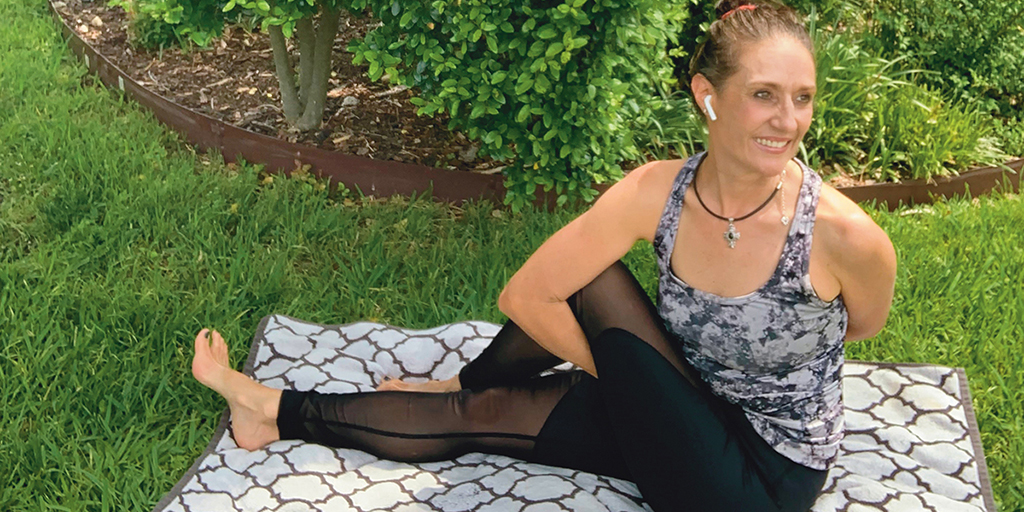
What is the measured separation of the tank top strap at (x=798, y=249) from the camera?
235 centimetres

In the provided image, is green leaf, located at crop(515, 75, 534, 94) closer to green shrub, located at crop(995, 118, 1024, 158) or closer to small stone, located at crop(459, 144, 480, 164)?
small stone, located at crop(459, 144, 480, 164)

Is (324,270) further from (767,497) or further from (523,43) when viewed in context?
(767,497)

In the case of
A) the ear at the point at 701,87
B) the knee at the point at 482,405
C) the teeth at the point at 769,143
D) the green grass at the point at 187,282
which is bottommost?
the green grass at the point at 187,282

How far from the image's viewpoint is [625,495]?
276cm

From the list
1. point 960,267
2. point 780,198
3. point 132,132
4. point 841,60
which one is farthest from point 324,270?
point 841,60

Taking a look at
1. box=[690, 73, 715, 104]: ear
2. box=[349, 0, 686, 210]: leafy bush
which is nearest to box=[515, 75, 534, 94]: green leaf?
box=[349, 0, 686, 210]: leafy bush

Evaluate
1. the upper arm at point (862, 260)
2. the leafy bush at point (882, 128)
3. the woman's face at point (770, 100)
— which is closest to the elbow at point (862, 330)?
the upper arm at point (862, 260)

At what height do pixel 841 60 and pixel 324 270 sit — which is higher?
pixel 841 60

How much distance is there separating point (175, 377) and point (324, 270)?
799 millimetres

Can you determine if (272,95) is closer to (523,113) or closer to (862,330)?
(523,113)

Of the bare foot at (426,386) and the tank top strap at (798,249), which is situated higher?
the tank top strap at (798,249)

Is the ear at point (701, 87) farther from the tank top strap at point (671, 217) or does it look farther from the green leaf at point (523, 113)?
the green leaf at point (523, 113)

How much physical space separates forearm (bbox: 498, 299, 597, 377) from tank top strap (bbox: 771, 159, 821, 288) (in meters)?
0.57

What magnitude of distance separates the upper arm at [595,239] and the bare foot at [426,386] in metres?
0.63
